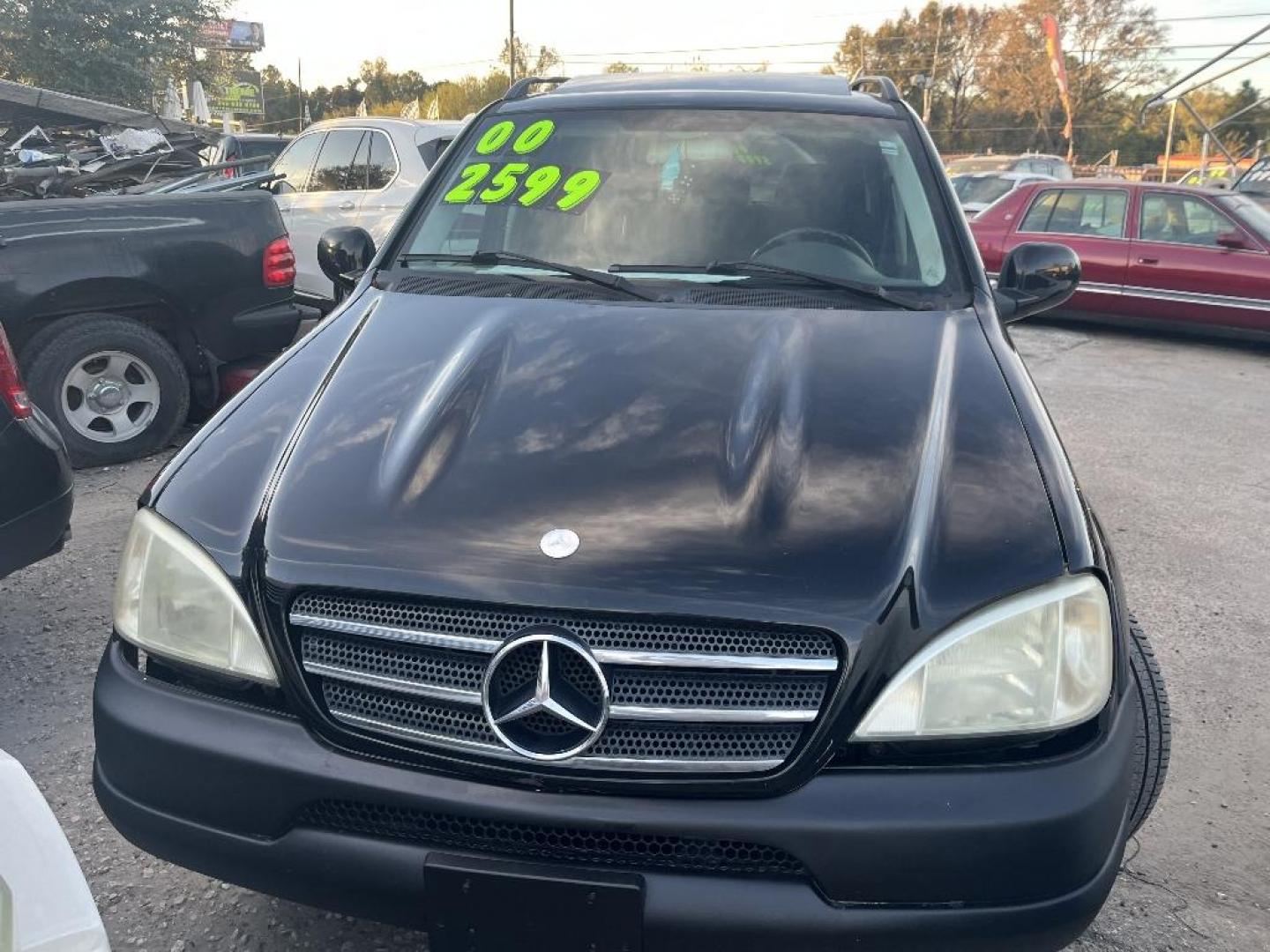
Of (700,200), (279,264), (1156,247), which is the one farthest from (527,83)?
(1156,247)

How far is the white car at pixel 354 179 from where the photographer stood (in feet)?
26.5

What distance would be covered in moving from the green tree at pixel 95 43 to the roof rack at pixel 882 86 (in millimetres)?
22327

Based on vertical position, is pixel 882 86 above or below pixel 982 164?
above

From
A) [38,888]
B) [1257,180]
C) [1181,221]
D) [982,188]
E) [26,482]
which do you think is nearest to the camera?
[38,888]

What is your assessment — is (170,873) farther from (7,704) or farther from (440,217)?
(440,217)

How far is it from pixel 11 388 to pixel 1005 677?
115 inches

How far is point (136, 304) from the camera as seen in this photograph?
5363 mm

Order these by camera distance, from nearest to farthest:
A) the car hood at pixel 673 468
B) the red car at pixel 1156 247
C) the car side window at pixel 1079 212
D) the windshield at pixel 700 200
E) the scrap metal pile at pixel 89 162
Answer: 1. the car hood at pixel 673 468
2. the windshield at pixel 700 200
3. the scrap metal pile at pixel 89 162
4. the red car at pixel 1156 247
5. the car side window at pixel 1079 212

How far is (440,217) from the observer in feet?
10.5

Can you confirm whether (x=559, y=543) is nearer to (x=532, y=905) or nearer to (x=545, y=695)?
(x=545, y=695)

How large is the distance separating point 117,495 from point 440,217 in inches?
104

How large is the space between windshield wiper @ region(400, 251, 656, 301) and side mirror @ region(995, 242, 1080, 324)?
1253 mm

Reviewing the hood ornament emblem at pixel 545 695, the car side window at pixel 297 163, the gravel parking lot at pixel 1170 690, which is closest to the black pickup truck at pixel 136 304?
the gravel parking lot at pixel 1170 690

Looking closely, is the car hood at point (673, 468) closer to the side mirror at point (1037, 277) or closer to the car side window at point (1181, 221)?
Answer: the side mirror at point (1037, 277)
